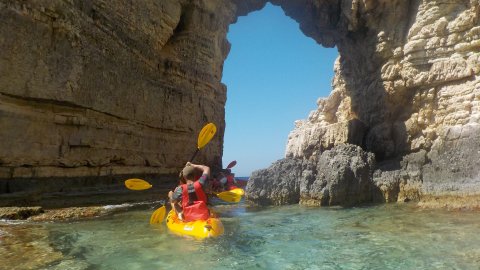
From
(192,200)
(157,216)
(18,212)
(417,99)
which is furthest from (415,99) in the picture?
(18,212)

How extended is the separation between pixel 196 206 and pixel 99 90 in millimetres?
5021

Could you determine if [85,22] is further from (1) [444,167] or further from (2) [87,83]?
(1) [444,167]

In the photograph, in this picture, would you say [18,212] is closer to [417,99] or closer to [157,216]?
[157,216]

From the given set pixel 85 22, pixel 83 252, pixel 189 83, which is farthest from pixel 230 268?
pixel 189 83

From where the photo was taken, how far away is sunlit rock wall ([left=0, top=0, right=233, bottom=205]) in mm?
7324

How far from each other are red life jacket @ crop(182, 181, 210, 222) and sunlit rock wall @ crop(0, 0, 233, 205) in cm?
380

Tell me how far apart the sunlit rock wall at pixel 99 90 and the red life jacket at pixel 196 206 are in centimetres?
380

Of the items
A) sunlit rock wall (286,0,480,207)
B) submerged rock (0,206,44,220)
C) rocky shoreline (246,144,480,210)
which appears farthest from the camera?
rocky shoreline (246,144,480,210)

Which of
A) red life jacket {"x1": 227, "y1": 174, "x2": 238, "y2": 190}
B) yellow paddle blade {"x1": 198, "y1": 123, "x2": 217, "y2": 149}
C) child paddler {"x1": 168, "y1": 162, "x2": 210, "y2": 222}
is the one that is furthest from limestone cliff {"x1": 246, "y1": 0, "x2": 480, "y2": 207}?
child paddler {"x1": 168, "y1": 162, "x2": 210, "y2": 222}

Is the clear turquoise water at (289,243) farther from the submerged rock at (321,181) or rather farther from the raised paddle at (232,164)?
the raised paddle at (232,164)

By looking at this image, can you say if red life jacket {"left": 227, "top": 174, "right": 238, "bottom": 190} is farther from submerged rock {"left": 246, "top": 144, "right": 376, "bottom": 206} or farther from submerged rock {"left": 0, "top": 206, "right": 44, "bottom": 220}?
submerged rock {"left": 0, "top": 206, "right": 44, "bottom": 220}

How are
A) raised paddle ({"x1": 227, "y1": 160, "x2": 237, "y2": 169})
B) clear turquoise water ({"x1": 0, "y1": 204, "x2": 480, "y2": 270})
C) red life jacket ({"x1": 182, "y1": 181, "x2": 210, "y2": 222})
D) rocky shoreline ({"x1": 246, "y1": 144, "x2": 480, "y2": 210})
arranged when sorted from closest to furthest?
clear turquoise water ({"x1": 0, "y1": 204, "x2": 480, "y2": 270})
red life jacket ({"x1": 182, "y1": 181, "x2": 210, "y2": 222})
rocky shoreline ({"x1": 246, "y1": 144, "x2": 480, "y2": 210})
raised paddle ({"x1": 227, "y1": 160, "x2": 237, "y2": 169})

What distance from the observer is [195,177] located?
6488 mm

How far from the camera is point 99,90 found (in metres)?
9.24
